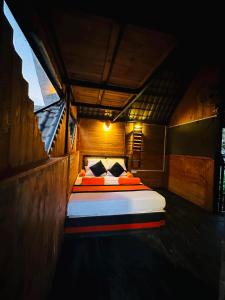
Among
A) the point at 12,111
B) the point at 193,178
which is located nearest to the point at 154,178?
the point at 193,178

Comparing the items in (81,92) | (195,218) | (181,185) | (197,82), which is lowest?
(195,218)

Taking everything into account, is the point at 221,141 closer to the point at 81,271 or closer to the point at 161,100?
the point at 161,100

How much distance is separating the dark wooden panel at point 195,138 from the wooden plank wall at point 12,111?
4.13 metres

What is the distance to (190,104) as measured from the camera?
4617 millimetres

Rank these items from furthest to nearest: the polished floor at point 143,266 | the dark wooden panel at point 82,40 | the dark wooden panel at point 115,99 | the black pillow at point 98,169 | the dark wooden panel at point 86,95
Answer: the black pillow at point 98,169 < the dark wooden panel at point 115,99 < the dark wooden panel at point 86,95 < the polished floor at point 143,266 < the dark wooden panel at point 82,40

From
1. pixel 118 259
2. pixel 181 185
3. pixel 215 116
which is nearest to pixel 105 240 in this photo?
pixel 118 259

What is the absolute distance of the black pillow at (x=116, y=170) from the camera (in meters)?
4.36

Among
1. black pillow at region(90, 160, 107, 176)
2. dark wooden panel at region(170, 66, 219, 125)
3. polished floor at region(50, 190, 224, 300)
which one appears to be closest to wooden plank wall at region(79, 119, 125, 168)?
black pillow at region(90, 160, 107, 176)

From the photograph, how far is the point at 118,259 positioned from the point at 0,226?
1.83 metres

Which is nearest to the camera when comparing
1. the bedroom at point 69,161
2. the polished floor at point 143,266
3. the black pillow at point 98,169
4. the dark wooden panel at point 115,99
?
the bedroom at point 69,161

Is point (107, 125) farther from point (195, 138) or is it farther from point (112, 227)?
point (112, 227)

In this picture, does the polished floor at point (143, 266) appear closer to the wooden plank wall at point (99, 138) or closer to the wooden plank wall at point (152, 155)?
the wooden plank wall at point (152, 155)

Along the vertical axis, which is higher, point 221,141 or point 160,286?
point 221,141

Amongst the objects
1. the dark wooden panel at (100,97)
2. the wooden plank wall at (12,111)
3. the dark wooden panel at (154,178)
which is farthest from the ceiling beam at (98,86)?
the dark wooden panel at (154,178)
